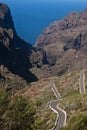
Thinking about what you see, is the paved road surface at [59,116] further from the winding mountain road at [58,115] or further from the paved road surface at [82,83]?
the paved road surface at [82,83]

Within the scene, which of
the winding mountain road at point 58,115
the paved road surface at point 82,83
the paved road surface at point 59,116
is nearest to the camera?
the paved road surface at point 59,116

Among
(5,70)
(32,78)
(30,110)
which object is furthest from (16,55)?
(30,110)

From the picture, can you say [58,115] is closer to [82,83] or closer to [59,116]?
[59,116]

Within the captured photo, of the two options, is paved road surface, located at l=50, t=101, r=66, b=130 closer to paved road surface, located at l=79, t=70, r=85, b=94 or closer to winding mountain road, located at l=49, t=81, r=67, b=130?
winding mountain road, located at l=49, t=81, r=67, b=130

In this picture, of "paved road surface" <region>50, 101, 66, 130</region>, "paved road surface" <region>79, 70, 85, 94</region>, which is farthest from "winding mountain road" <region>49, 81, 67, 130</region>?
"paved road surface" <region>79, 70, 85, 94</region>

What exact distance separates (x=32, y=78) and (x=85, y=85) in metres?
84.2

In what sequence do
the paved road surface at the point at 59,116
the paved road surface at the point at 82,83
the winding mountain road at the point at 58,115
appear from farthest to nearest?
the paved road surface at the point at 82,83, the winding mountain road at the point at 58,115, the paved road surface at the point at 59,116

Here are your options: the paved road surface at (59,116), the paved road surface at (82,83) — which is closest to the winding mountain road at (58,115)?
the paved road surface at (59,116)

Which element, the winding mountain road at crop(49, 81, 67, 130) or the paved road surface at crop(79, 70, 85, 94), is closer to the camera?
the winding mountain road at crop(49, 81, 67, 130)

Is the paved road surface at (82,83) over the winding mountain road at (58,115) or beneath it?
over

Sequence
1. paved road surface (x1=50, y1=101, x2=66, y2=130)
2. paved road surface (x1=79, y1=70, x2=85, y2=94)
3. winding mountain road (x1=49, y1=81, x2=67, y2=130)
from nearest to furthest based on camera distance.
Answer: paved road surface (x1=50, y1=101, x2=66, y2=130), winding mountain road (x1=49, y1=81, x2=67, y2=130), paved road surface (x1=79, y1=70, x2=85, y2=94)

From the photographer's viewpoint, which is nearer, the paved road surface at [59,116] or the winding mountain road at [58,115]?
the paved road surface at [59,116]

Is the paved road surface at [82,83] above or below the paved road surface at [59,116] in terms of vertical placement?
above

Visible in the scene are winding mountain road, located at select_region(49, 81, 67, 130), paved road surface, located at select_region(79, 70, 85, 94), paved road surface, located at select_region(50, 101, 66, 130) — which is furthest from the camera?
paved road surface, located at select_region(79, 70, 85, 94)
